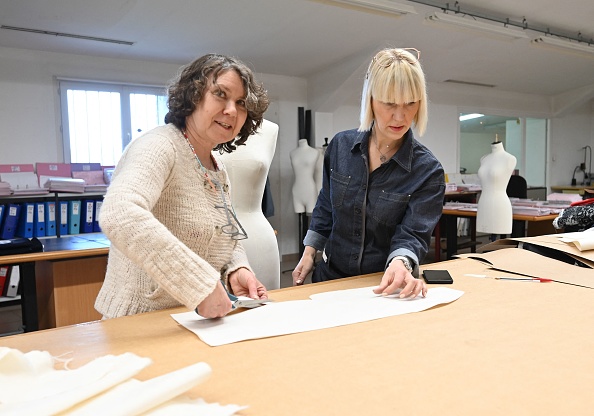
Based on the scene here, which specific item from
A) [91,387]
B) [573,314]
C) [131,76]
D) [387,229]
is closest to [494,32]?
[131,76]

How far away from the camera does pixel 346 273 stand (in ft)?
5.13

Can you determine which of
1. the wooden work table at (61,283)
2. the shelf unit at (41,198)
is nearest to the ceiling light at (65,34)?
the shelf unit at (41,198)

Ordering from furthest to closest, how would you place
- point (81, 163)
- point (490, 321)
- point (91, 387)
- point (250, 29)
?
point (81, 163) → point (250, 29) → point (490, 321) → point (91, 387)

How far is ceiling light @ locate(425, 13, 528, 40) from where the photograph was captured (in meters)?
4.55

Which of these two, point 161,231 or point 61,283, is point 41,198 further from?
point 161,231

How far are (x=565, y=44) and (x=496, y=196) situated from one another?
2.92 meters

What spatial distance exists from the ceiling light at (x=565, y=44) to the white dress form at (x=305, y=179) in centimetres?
302

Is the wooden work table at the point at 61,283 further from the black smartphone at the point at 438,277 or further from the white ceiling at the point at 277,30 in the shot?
the white ceiling at the point at 277,30

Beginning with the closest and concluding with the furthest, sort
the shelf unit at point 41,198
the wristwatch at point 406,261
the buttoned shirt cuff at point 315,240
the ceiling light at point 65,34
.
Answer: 1. the wristwatch at point 406,261
2. the buttoned shirt cuff at point 315,240
3. the ceiling light at point 65,34
4. the shelf unit at point 41,198

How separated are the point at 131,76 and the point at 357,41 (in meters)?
2.59

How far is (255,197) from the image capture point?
2.05 m

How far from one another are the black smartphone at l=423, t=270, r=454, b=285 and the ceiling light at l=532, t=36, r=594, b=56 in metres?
5.25

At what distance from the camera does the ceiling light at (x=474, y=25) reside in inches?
179

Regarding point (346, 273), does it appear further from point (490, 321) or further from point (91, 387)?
point (91, 387)
